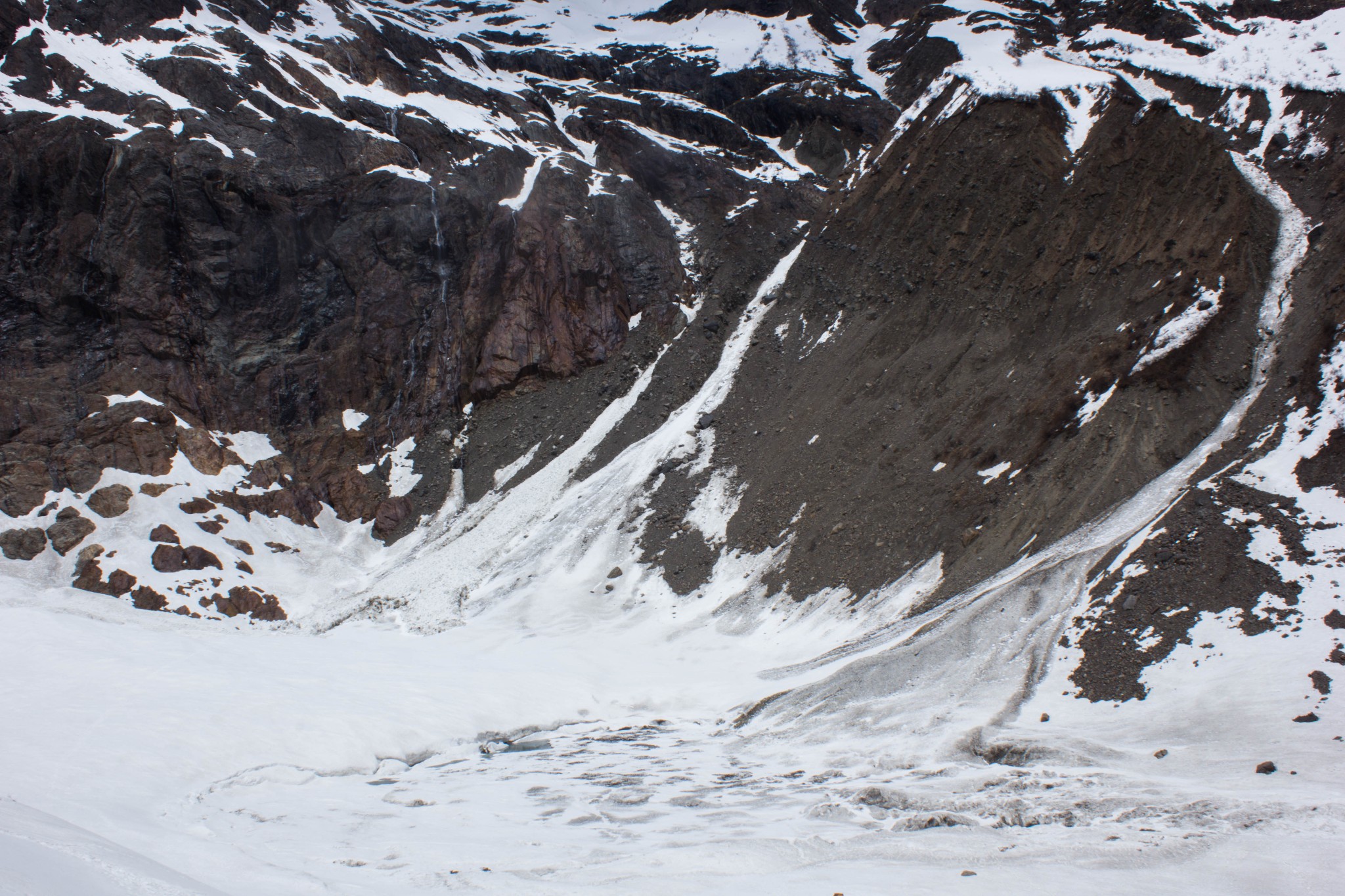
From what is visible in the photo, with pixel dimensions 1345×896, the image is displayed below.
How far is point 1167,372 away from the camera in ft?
70.4

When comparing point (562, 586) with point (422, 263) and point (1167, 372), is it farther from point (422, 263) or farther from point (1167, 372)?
point (422, 263)

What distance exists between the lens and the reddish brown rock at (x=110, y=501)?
3275 centimetres

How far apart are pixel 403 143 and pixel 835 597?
131ft

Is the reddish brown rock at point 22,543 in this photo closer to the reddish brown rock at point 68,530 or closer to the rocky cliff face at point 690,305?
the rocky cliff face at point 690,305

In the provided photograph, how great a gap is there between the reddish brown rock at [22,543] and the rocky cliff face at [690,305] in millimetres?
114

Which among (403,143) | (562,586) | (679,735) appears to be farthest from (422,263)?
(679,735)

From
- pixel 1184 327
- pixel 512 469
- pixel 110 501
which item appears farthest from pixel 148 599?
pixel 1184 327

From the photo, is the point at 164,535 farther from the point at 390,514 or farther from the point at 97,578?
the point at 390,514

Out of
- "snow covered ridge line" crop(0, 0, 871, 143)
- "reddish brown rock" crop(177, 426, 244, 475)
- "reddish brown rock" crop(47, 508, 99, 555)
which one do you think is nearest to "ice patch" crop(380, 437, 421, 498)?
→ "reddish brown rock" crop(177, 426, 244, 475)

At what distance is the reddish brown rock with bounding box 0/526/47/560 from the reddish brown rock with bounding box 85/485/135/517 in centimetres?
205

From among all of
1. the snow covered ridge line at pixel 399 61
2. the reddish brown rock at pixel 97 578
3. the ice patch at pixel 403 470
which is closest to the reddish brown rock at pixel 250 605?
the reddish brown rock at pixel 97 578

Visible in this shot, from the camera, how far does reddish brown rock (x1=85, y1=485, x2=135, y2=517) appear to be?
32750mm

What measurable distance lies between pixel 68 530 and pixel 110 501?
1.88m

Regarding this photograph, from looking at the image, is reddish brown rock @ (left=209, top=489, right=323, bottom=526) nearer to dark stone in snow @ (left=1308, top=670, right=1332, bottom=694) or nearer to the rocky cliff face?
the rocky cliff face
